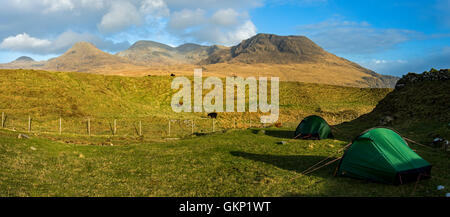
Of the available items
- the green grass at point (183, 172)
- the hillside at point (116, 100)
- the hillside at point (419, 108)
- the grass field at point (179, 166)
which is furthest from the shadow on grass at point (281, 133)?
the hillside at point (116, 100)

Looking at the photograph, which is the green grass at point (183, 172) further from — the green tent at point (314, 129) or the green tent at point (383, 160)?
the green tent at point (314, 129)

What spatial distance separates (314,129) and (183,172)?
15932 mm

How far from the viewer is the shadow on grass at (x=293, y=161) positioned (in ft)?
49.1

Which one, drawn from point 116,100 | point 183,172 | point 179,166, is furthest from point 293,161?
point 116,100

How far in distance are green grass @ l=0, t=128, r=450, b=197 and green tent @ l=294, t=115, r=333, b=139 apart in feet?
11.5

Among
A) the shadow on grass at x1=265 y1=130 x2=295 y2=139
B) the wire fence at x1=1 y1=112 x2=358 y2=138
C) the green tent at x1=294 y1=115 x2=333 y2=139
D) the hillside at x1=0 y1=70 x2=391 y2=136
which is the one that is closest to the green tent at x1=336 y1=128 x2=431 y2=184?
the green tent at x1=294 y1=115 x2=333 y2=139

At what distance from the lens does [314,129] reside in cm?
2681

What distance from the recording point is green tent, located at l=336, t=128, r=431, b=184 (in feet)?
39.7

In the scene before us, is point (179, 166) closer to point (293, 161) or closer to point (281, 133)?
point (293, 161)

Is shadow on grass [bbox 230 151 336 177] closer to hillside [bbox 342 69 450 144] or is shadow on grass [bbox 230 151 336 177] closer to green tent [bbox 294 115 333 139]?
green tent [bbox 294 115 333 139]

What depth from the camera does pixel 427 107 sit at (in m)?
28.9
